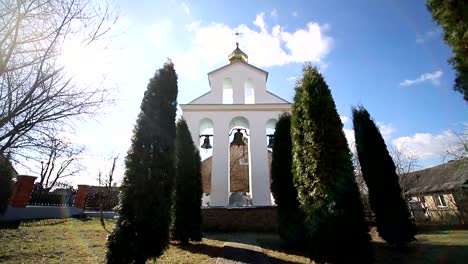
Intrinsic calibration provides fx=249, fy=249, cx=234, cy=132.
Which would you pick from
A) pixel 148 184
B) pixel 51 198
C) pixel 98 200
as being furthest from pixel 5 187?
pixel 148 184

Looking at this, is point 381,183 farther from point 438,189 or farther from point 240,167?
point 438,189

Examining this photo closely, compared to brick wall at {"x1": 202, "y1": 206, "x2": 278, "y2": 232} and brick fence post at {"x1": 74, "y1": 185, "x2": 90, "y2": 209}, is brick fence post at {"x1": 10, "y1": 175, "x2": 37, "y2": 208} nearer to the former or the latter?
brick fence post at {"x1": 74, "y1": 185, "x2": 90, "y2": 209}

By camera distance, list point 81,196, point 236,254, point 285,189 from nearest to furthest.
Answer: point 236,254
point 285,189
point 81,196

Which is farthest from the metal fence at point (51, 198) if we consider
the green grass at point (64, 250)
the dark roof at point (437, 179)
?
the dark roof at point (437, 179)

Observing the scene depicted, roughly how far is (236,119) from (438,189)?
25.5 meters

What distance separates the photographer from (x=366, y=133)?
8.52 m

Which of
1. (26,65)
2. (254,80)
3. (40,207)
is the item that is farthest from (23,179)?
(254,80)

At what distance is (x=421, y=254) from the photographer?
6.68 meters

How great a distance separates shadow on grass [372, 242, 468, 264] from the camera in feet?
20.1

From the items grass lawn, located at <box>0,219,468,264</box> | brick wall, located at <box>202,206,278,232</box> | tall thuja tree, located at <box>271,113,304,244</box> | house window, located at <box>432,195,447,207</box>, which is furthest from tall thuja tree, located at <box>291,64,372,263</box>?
house window, located at <box>432,195,447,207</box>

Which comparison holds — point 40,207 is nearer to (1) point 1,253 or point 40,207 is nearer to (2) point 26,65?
(1) point 1,253

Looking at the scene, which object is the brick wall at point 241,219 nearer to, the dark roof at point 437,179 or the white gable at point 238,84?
the white gable at point 238,84

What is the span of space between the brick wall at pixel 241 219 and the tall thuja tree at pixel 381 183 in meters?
4.69

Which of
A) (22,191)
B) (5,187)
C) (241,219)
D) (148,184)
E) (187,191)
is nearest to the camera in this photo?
(148,184)
